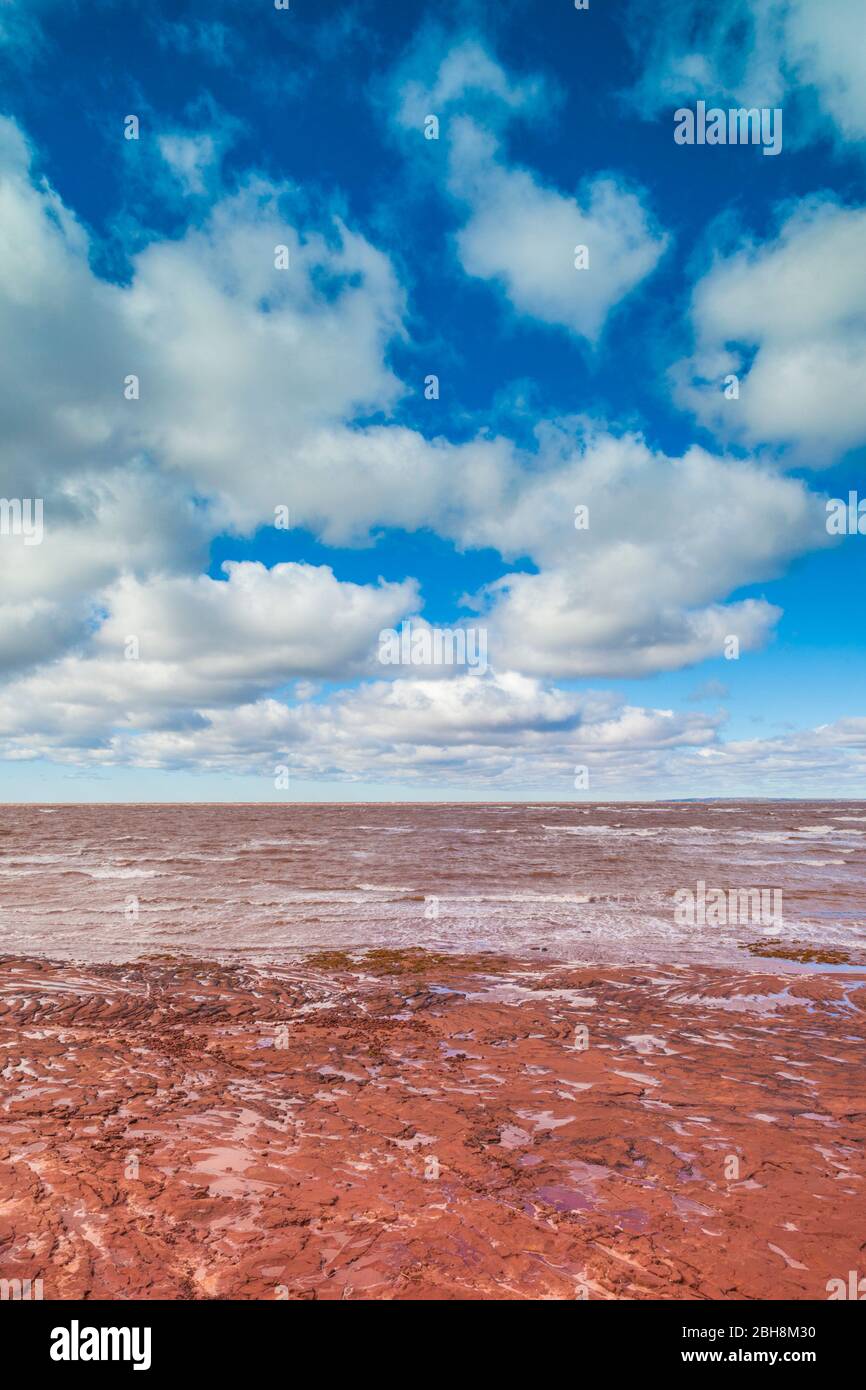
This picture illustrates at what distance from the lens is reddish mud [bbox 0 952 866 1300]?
15.3 ft

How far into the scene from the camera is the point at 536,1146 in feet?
21.1

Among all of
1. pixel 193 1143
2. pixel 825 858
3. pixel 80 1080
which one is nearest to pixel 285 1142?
pixel 193 1143

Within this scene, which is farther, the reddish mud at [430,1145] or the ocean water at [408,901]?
the ocean water at [408,901]

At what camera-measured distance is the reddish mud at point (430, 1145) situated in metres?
4.67

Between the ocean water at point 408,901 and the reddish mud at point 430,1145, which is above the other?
the reddish mud at point 430,1145
